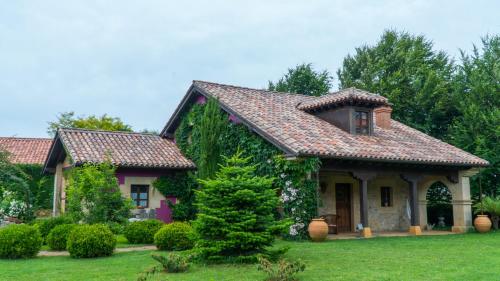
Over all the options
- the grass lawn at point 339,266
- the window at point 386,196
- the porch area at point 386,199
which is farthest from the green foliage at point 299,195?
the window at point 386,196

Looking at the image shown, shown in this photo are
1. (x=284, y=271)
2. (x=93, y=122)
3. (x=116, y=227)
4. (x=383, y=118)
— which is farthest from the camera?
(x=93, y=122)

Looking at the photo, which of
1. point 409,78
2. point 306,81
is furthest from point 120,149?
point 306,81

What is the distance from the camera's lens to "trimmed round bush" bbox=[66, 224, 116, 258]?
37.7 ft

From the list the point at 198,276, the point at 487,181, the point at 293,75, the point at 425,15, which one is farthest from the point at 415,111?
the point at 198,276

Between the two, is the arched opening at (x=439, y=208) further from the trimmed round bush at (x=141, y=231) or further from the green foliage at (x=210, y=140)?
the trimmed round bush at (x=141, y=231)

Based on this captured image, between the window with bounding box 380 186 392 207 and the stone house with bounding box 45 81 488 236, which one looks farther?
the window with bounding box 380 186 392 207

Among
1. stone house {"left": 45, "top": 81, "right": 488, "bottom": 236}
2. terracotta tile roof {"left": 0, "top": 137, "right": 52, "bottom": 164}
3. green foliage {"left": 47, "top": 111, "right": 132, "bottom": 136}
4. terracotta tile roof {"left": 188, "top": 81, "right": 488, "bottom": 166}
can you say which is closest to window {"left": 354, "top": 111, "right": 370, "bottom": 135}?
stone house {"left": 45, "top": 81, "right": 488, "bottom": 236}

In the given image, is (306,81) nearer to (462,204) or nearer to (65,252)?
(462,204)

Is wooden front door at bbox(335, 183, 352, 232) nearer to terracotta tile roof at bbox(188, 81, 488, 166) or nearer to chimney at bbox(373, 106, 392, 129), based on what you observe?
terracotta tile roof at bbox(188, 81, 488, 166)

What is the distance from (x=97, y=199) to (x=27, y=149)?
19.5m

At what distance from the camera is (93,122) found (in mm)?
39312

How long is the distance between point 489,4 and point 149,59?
12.6 m

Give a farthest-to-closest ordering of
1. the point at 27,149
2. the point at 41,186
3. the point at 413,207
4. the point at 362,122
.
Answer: the point at 27,149
the point at 41,186
the point at 362,122
the point at 413,207

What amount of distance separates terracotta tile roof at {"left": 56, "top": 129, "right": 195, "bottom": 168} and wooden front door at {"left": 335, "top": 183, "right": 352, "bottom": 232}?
6117mm
